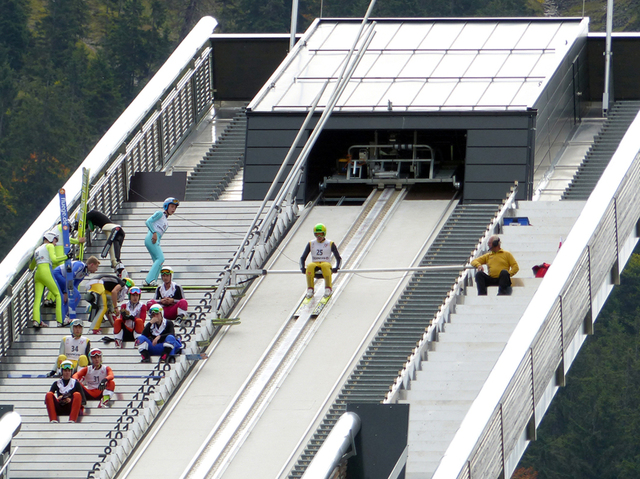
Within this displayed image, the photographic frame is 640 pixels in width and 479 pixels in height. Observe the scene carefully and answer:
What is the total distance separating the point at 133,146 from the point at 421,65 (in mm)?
5192

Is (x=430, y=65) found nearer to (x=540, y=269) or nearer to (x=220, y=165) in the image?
(x=220, y=165)

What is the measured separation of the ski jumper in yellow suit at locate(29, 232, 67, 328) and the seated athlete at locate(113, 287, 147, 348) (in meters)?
1.18

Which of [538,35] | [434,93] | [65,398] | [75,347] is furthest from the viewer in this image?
[538,35]

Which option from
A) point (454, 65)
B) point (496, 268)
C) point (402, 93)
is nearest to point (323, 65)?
point (402, 93)

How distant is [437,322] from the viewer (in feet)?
66.1

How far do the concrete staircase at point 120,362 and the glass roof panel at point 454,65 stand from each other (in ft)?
14.6

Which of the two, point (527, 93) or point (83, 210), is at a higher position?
point (527, 93)

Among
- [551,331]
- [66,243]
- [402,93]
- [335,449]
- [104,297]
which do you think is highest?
[402,93]

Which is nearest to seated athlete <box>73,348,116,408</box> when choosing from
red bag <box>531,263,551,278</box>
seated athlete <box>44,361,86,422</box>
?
seated athlete <box>44,361,86,422</box>

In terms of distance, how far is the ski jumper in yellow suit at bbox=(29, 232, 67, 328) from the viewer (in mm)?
21547

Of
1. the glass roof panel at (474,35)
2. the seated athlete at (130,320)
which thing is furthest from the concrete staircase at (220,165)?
the seated athlete at (130,320)

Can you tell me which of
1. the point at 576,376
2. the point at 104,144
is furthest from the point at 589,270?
the point at 576,376

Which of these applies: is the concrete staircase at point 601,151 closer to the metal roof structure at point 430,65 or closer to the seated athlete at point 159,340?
the metal roof structure at point 430,65

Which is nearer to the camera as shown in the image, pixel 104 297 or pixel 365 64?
pixel 104 297
